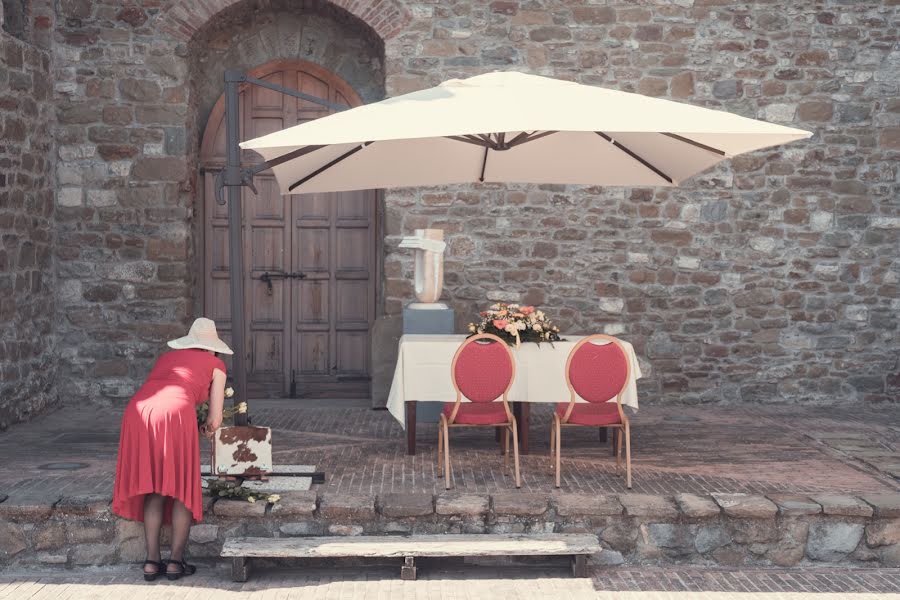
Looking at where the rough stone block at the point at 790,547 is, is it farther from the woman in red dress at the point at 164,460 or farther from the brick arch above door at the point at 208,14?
the brick arch above door at the point at 208,14

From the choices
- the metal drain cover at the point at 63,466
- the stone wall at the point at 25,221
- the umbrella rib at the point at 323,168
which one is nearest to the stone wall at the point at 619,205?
the stone wall at the point at 25,221

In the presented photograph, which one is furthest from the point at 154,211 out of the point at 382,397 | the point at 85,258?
the point at 382,397

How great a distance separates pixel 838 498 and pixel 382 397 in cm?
407

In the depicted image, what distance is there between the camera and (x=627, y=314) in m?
8.95

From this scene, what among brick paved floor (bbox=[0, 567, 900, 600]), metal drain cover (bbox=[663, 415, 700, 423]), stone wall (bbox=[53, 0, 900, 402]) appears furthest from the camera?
stone wall (bbox=[53, 0, 900, 402])

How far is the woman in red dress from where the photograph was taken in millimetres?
4953

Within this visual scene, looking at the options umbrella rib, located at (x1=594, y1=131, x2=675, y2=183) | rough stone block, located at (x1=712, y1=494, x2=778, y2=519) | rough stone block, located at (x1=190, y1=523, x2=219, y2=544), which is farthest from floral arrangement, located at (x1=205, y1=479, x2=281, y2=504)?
umbrella rib, located at (x1=594, y1=131, x2=675, y2=183)

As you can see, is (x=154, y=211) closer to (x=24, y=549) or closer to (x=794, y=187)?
(x=24, y=549)

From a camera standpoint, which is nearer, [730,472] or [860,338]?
[730,472]

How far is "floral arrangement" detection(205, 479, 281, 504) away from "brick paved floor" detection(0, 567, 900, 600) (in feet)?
1.32

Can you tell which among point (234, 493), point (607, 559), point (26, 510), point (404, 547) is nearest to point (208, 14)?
point (234, 493)

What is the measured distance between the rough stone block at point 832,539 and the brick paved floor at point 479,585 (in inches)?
3.9

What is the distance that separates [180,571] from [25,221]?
4.06 m

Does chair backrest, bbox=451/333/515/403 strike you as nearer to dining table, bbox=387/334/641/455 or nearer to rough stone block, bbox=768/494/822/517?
dining table, bbox=387/334/641/455
